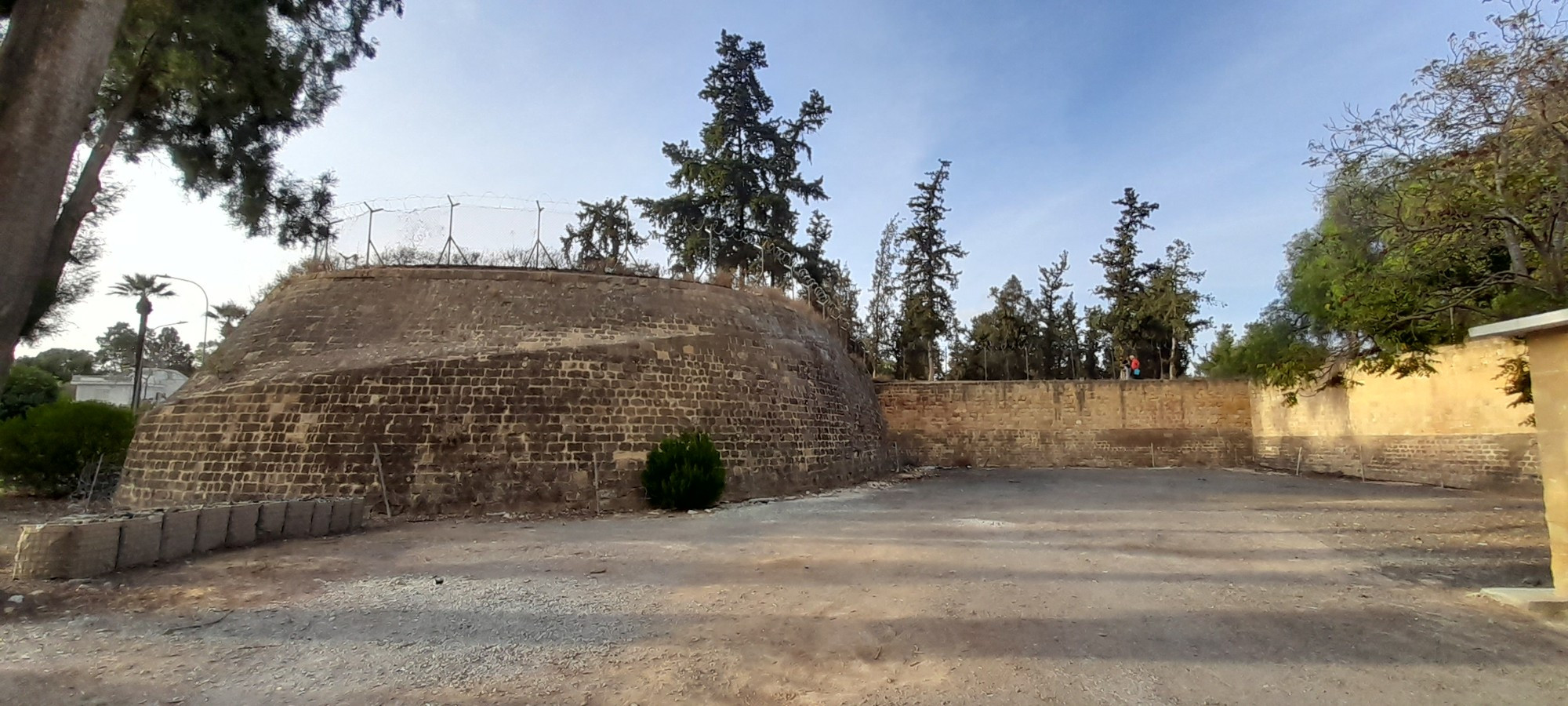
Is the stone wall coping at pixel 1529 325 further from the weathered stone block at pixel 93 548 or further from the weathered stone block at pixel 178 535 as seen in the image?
the weathered stone block at pixel 178 535

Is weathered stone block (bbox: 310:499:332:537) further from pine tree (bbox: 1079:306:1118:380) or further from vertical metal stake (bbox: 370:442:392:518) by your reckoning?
pine tree (bbox: 1079:306:1118:380)

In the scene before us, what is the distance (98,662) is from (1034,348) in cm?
3678

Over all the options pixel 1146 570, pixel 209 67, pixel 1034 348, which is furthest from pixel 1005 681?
pixel 1034 348

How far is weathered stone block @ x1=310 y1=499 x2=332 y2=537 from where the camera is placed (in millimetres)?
8823

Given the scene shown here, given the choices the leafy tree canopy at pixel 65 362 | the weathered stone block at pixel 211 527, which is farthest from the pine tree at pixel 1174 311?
the leafy tree canopy at pixel 65 362

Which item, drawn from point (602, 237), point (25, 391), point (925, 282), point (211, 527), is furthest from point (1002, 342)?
point (25, 391)

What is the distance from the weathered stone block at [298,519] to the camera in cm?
848

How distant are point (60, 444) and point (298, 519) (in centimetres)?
875

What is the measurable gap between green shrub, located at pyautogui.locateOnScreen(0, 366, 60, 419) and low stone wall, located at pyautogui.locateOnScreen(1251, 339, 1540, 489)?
36.1 meters

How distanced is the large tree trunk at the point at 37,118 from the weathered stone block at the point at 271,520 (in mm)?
3025

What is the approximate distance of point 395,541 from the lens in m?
8.63

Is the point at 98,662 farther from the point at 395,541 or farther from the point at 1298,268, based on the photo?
the point at 1298,268

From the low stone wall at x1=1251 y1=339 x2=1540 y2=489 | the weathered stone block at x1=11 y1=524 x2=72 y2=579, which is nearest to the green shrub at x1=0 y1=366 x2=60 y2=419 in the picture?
the weathered stone block at x1=11 y1=524 x2=72 y2=579

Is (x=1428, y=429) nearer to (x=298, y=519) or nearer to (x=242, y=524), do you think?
(x=298, y=519)
